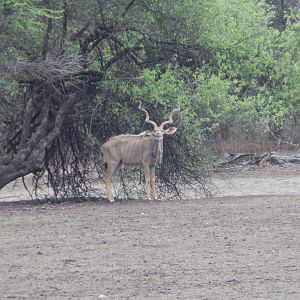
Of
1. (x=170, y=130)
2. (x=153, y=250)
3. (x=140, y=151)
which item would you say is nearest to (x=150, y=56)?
(x=170, y=130)

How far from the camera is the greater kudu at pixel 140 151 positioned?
17.3 meters

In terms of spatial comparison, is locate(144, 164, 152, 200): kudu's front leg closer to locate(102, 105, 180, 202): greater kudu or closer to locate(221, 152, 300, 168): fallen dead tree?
locate(102, 105, 180, 202): greater kudu

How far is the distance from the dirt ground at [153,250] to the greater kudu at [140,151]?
1100 millimetres

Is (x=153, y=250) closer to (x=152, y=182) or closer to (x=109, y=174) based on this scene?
(x=152, y=182)

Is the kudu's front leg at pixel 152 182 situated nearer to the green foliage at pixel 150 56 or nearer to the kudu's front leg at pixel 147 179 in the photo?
the kudu's front leg at pixel 147 179

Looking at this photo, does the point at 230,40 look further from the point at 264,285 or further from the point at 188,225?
the point at 264,285

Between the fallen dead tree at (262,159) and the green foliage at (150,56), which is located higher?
the green foliage at (150,56)

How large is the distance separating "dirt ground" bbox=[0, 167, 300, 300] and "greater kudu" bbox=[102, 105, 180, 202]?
3.61 feet

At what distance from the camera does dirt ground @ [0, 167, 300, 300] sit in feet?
27.6

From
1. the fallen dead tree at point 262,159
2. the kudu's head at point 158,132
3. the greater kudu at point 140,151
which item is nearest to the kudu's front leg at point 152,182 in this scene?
the greater kudu at point 140,151

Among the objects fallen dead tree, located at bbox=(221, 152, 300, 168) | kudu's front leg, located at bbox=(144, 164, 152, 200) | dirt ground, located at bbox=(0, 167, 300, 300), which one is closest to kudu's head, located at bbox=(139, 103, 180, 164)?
kudu's front leg, located at bbox=(144, 164, 152, 200)

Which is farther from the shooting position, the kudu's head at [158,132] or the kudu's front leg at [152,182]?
the kudu's front leg at [152,182]

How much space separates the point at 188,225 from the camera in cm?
1298

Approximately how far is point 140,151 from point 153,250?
7.01 metres
